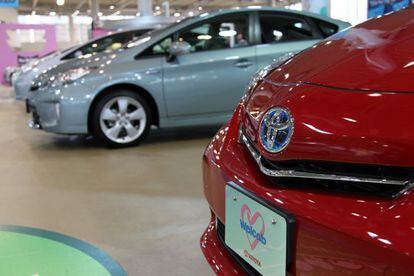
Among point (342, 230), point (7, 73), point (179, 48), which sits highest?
point (179, 48)

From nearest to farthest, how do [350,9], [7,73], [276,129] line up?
1. [276,129]
2. [350,9]
3. [7,73]

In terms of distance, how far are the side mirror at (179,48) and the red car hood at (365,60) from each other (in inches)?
107

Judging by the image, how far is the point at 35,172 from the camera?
3.83m

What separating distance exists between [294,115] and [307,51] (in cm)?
51

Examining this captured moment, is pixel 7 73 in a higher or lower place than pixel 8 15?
lower

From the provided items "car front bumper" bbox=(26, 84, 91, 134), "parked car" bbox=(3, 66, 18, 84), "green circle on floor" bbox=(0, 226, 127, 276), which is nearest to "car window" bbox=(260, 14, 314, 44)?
"car front bumper" bbox=(26, 84, 91, 134)

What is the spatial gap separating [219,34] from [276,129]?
11.3 feet

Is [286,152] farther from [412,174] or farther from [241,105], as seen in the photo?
[241,105]

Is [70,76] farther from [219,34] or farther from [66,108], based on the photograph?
[219,34]

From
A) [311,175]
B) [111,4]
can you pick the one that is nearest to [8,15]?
[111,4]

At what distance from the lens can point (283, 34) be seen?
15.5ft

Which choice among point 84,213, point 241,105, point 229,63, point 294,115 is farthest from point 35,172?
point 294,115

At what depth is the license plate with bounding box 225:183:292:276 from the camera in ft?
4.03

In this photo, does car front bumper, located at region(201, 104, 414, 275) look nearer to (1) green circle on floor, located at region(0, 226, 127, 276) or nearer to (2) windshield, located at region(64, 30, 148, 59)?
(1) green circle on floor, located at region(0, 226, 127, 276)
